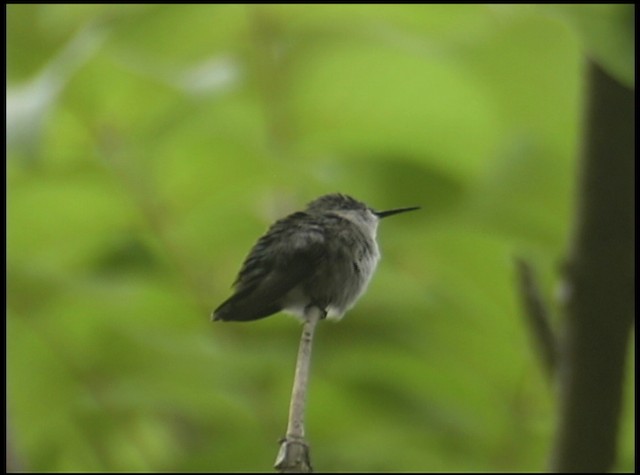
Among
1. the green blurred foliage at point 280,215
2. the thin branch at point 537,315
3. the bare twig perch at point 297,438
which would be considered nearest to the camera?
the bare twig perch at point 297,438

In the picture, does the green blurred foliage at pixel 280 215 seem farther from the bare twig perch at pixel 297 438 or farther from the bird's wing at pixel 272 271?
the bare twig perch at pixel 297 438

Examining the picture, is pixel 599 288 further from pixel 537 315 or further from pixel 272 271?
pixel 272 271

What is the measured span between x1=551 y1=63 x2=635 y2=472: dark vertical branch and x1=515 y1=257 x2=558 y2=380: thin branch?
2cm

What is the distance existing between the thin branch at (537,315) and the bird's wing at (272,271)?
1.53 ft

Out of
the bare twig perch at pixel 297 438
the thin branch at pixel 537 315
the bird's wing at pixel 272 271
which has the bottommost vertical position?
the bare twig perch at pixel 297 438

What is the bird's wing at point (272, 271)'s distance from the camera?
500 mm

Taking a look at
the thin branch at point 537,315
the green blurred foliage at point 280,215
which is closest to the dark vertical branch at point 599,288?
the thin branch at point 537,315

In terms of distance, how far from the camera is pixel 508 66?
4.19ft

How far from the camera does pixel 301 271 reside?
53 cm

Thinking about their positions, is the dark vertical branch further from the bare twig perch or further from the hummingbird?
the bare twig perch

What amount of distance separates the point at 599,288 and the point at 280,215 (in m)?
0.37

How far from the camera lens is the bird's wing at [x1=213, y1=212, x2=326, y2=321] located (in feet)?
1.64

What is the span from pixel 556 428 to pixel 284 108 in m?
0.47

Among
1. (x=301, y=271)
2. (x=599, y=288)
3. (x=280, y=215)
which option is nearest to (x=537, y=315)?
(x=599, y=288)
